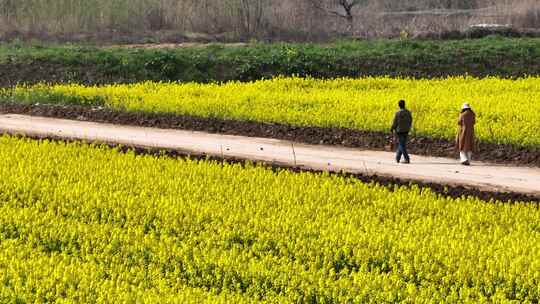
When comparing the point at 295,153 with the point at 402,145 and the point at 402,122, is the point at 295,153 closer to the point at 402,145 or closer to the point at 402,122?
the point at 402,145

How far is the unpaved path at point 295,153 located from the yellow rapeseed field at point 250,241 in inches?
105

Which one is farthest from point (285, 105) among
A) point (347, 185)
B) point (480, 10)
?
point (480, 10)

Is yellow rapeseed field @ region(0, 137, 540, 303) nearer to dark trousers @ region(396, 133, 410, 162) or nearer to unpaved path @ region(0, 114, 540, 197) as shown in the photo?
unpaved path @ region(0, 114, 540, 197)

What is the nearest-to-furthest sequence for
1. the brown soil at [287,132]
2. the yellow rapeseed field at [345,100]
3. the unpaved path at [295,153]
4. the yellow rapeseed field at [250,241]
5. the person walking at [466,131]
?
the yellow rapeseed field at [250,241] < the unpaved path at [295,153] < the person walking at [466,131] < the brown soil at [287,132] < the yellow rapeseed field at [345,100]

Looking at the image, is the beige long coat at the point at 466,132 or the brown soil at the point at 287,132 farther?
the brown soil at the point at 287,132

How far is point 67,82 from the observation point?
38906mm

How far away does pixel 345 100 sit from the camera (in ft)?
96.1

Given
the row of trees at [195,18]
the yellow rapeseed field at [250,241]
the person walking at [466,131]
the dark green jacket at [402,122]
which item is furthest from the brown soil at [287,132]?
the row of trees at [195,18]

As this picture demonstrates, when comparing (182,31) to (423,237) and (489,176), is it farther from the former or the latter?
(423,237)

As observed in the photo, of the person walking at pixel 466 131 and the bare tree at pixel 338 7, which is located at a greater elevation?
the bare tree at pixel 338 7

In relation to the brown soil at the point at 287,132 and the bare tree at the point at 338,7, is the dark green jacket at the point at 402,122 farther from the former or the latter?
the bare tree at the point at 338,7

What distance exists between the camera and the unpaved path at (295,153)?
770 inches

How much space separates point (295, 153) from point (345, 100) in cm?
681

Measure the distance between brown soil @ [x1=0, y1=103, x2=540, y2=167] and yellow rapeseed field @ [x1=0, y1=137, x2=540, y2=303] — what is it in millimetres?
5592
